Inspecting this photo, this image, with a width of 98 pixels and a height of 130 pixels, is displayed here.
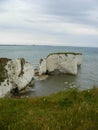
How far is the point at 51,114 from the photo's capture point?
7.59m

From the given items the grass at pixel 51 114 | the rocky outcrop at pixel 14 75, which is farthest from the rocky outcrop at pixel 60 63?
the grass at pixel 51 114

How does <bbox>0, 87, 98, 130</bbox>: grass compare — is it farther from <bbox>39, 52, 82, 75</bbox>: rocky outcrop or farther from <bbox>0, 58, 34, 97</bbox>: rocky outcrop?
<bbox>39, 52, 82, 75</bbox>: rocky outcrop

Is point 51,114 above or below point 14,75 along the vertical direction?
above

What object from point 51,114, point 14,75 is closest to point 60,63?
point 14,75

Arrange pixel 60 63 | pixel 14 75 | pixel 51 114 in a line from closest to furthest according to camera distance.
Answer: pixel 51 114 → pixel 14 75 → pixel 60 63

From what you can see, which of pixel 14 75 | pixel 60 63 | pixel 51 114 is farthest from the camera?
pixel 60 63

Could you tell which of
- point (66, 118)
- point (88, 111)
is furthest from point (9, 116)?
point (88, 111)

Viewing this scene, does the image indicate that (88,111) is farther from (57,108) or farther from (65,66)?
(65,66)

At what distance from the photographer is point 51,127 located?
603 cm

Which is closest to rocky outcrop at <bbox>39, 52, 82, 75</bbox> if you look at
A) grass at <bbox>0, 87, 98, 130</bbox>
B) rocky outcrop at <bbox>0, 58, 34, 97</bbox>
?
rocky outcrop at <bbox>0, 58, 34, 97</bbox>

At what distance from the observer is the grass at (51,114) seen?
613 cm

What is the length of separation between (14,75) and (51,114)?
33116 millimetres

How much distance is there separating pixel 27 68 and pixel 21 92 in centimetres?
701

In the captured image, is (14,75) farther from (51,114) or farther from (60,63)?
(51,114)
